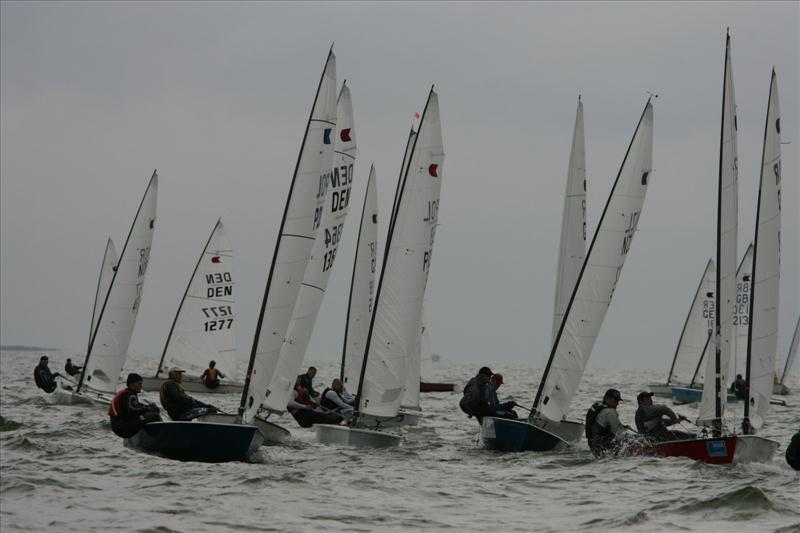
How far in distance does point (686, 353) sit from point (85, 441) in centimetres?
3137

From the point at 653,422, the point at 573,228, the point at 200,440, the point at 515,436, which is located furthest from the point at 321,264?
the point at 653,422

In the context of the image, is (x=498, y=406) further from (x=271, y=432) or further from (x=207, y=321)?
(x=207, y=321)

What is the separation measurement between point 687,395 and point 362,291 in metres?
17.9

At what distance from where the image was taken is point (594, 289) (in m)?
20.8

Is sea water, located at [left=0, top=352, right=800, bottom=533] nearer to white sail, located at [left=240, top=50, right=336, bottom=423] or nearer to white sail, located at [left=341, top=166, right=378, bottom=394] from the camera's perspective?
white sail, located at [left=240, top=50, right=336, bottom=423]

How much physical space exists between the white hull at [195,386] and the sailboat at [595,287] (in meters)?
18.6

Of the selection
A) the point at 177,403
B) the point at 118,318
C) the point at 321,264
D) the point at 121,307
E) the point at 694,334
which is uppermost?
the point at 321,264

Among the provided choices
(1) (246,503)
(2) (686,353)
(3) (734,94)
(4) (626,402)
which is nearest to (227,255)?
(4) (626,402)

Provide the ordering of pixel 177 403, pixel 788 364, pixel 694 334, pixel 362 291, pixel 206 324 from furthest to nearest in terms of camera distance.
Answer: pixel 788 364
pixel 694 334
pixel 206 324
pixel 362 291
pixel 177 403

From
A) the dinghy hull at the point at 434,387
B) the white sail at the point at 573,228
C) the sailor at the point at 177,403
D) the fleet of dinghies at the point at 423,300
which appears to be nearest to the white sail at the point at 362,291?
the fleet of dinghies at the point at 423,300

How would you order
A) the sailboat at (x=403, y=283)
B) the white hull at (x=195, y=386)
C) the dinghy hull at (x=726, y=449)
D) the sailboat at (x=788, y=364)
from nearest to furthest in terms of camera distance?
1. the dinghy hull at (x=726, y=449)
2. the sailboat at (x=403, y=283)
3. the white hull at (x=195, y=386)
4. the sailboat at (x=788, y=364)

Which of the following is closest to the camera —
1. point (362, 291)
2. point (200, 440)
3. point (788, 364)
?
point (200, 440)

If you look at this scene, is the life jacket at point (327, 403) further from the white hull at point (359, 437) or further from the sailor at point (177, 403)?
the sailor at point (177, 403)

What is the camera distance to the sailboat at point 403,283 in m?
20.5
